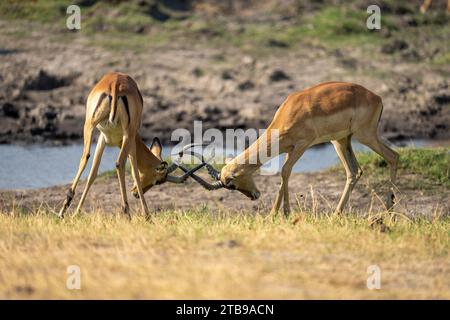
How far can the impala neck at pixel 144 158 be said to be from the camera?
9195 millimetres

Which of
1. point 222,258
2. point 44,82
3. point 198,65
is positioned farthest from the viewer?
point 198,65

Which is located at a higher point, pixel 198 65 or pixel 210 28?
pixel 210 28

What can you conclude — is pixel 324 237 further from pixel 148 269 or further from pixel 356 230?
pixel 148 269

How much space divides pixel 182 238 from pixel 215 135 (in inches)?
299

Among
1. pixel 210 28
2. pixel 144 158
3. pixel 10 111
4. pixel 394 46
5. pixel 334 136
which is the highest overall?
pixel 210 28

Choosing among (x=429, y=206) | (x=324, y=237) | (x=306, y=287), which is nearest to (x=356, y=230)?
(x=324, y=237)

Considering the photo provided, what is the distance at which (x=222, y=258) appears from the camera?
20.2 ft

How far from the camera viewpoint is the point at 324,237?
687 centimetres

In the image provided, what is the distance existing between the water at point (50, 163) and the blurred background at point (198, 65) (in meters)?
0.03

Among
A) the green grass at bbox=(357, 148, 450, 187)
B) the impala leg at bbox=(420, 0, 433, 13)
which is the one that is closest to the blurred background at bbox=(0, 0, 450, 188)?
the impala leg at bbox=(420, 0, 433, 13)

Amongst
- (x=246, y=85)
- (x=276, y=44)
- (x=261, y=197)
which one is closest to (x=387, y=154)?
(x=261, y=197)

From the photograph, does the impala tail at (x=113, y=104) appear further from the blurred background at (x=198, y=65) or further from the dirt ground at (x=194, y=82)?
the dirt ground at (x=194, y=82)

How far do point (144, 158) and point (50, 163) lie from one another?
3.88 metres

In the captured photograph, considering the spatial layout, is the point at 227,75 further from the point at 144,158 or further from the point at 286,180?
the point at 286,180
